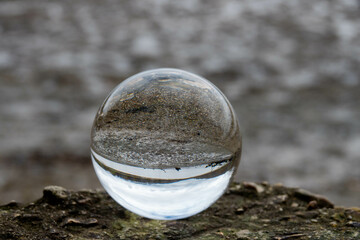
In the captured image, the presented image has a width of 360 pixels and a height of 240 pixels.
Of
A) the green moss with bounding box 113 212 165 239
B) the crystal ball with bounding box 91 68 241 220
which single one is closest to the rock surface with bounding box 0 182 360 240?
the green moss with bounding box 113 212 165 239

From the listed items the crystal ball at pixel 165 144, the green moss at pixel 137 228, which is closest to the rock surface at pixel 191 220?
the green moss at pixel 137 228

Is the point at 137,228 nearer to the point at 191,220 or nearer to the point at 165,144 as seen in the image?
the point at 191,220

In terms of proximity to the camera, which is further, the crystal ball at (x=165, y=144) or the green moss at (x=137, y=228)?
the green moss at (x=137, y=228)

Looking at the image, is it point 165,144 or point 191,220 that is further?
point 191,220

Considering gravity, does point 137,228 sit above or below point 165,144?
below

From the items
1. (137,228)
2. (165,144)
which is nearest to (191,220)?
(137,228)

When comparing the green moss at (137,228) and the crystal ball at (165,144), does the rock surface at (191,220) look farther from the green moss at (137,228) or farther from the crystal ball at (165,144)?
the crystal ball at (165,144)
